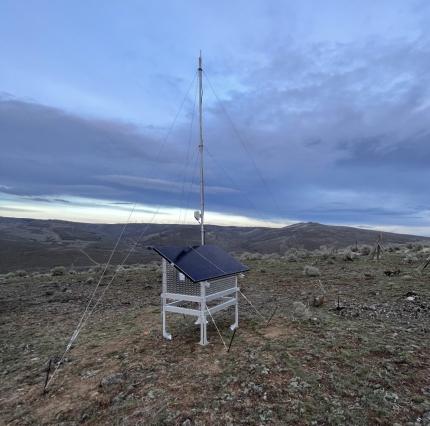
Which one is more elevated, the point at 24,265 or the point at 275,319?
the point at 275,319

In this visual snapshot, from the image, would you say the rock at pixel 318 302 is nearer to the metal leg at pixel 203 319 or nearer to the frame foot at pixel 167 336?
the metal leg at pixel 203 319

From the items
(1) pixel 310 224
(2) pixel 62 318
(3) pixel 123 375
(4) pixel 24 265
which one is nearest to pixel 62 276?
(2) pixel 62 318

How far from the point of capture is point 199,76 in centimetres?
1010

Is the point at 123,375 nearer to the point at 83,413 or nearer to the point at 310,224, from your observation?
the point at 83,413

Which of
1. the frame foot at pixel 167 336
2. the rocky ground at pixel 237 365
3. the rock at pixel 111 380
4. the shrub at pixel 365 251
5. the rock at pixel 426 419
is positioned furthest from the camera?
the shrub at pixel 365 251

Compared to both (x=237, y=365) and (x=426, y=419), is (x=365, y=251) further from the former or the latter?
(x=426, y=419)

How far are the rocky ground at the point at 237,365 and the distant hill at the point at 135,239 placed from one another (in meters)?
11.2

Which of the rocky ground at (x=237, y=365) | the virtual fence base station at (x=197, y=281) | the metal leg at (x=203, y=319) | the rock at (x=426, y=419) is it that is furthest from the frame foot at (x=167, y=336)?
the rock at (x=426, y=419)

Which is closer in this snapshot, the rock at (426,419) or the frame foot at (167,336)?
the rock at (426,419)

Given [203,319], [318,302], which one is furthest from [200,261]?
[318,302]

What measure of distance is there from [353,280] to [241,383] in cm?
1050

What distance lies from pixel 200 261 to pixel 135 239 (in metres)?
37.1

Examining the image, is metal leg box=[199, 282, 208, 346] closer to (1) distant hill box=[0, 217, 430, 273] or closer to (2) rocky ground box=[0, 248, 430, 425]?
(2) rocky ground box=[0, 248, 430, 425]

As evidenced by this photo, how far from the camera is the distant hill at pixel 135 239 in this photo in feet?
172
